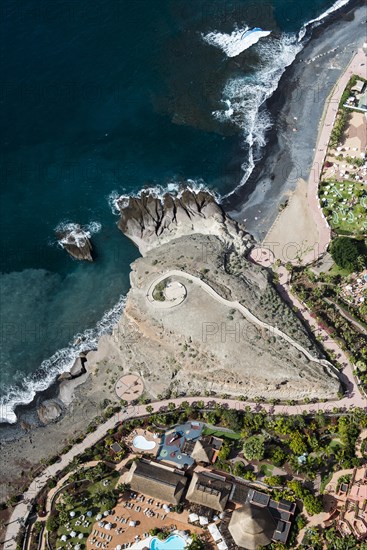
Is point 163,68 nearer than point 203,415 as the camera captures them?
No

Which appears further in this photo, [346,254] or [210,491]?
[346,254]

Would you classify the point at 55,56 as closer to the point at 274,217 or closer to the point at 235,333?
the point at 274,217

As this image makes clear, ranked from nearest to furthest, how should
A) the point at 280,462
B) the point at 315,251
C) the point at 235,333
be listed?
the point at 280,462 → the point at 235,333 → the point at 315,251

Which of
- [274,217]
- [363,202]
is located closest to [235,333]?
[274,217]

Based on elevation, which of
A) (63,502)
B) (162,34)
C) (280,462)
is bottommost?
(63,502)

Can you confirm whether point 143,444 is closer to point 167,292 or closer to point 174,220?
point 167,292

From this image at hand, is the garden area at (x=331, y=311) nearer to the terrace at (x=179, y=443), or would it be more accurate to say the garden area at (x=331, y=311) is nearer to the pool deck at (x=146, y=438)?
the terrace at (x=179, y=443)

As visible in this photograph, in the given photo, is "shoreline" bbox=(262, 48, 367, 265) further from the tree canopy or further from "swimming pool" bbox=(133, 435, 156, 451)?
"swimming pool" bbox=(133, 435, 156, 451)

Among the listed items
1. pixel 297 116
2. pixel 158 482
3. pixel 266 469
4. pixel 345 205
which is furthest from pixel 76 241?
pixel 266 469
